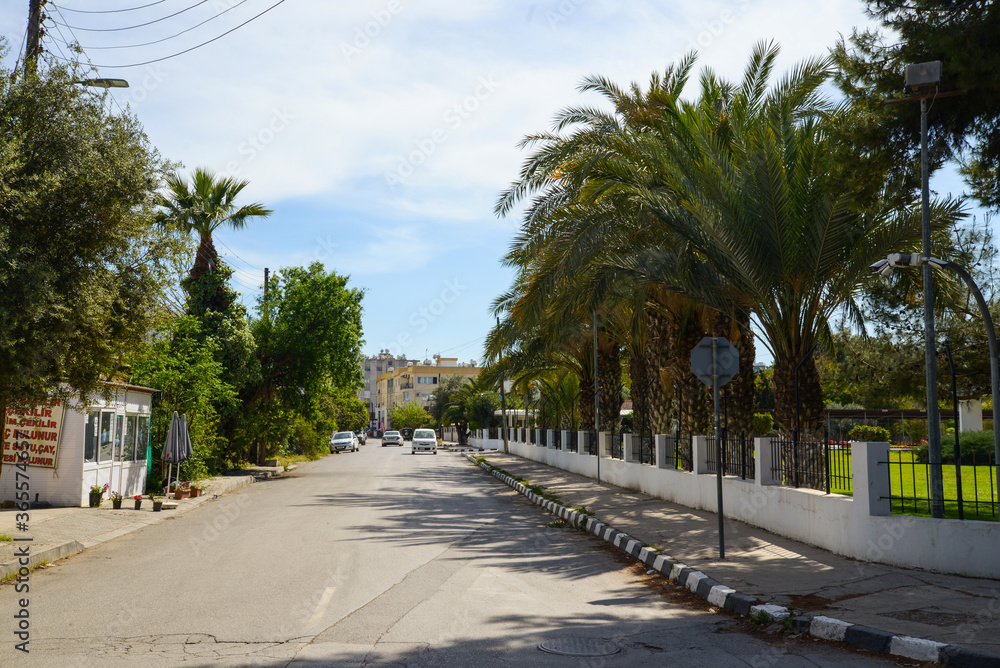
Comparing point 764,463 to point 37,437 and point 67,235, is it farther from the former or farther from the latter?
point 37,437

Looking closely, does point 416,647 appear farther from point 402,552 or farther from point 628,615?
point 402,552

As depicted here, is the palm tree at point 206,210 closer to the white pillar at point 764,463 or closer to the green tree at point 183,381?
the green tree at point 183,381

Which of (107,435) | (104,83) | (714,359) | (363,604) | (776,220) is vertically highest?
(104,83)

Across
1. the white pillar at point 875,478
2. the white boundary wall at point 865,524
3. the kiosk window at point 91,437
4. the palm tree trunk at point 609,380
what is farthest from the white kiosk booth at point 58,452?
the palm tree trunk at point 609,380

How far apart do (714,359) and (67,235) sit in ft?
27.5

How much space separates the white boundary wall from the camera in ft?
28.7

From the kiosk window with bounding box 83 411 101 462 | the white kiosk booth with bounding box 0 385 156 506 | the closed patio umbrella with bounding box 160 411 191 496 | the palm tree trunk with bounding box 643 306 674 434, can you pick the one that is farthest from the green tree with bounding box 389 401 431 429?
the white kiosk booth with bounding box 0 385 156 506

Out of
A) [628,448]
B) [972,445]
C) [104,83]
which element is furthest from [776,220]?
[972,445]

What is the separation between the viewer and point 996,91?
31.1 feet

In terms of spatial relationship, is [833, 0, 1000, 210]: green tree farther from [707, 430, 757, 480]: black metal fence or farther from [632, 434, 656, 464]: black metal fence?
[632, 434, 656, 464]: black metal fence

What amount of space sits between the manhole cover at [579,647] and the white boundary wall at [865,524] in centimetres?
472

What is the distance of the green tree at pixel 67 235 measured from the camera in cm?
911

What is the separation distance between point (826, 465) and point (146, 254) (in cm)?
1005

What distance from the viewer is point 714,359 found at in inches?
419
